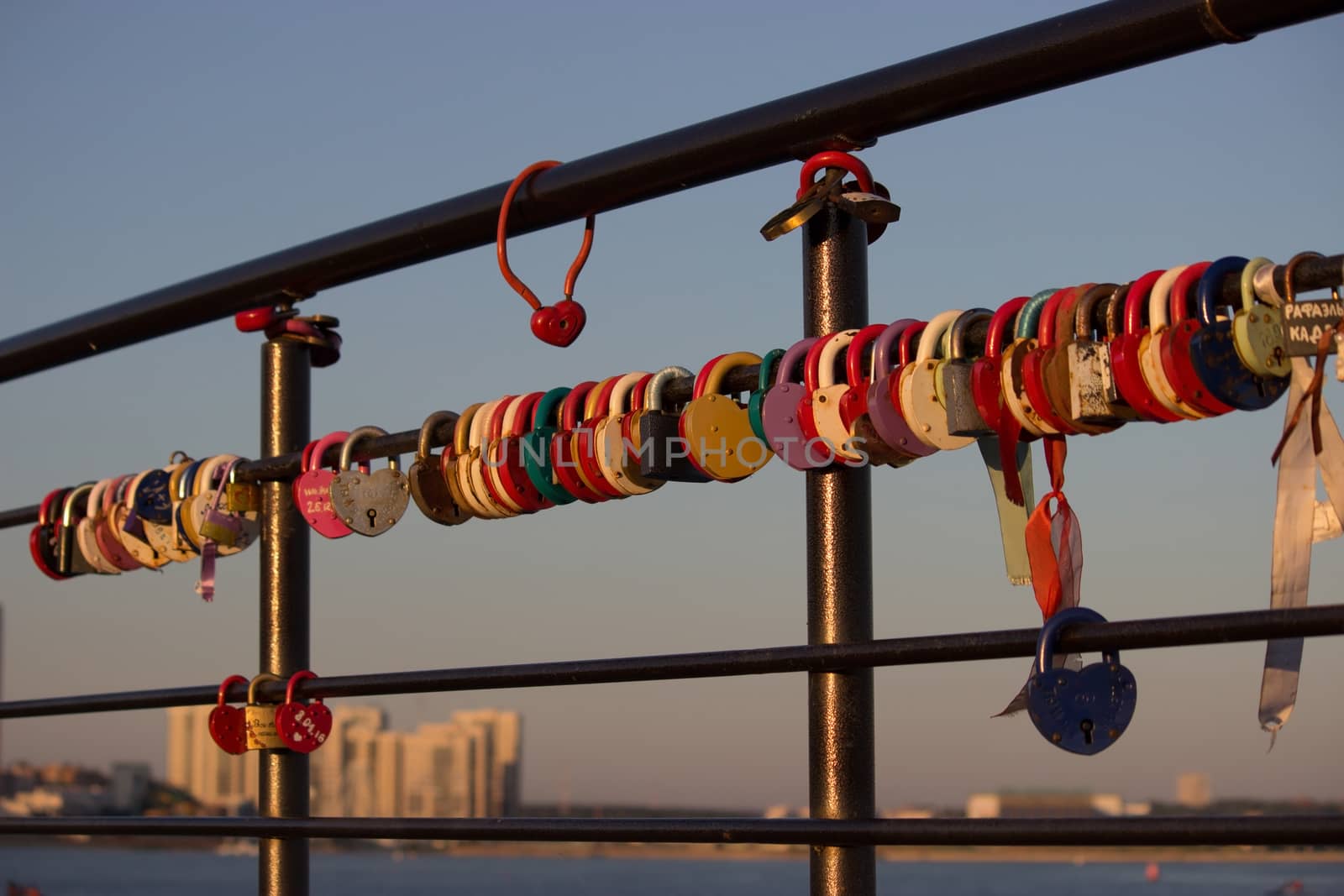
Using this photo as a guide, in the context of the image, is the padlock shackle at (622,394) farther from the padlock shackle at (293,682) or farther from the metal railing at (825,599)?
the padlock shackle at (293,682)

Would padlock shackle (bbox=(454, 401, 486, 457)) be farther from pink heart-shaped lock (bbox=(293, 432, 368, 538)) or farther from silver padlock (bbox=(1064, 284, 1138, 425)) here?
silver padlock (bbox=(1064, 284, 1138, 425))

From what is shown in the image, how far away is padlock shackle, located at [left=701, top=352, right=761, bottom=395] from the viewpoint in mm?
1592

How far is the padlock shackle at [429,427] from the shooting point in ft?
6.29

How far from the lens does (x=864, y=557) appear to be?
147 cm

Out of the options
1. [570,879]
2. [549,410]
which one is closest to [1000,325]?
[549,410]

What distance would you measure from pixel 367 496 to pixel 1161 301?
1.10m

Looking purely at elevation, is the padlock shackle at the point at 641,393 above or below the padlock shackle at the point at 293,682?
above

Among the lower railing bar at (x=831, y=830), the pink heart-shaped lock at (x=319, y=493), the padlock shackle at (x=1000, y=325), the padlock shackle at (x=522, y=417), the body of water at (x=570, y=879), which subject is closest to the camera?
the lower railing bar at (x=831, y=830)

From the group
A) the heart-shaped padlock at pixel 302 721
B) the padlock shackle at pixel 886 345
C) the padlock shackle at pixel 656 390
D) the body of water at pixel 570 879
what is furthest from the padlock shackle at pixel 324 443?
the body of water at pixel 570 879

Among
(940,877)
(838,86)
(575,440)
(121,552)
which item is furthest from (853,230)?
(940,877)

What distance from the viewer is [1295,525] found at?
121 centimetres

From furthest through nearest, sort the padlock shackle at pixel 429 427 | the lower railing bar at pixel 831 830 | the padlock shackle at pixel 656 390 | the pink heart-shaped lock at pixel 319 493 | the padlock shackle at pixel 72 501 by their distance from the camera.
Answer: the padlock shackle at pixel 72 501
the pink heart-shaped lock at pixel 319 493
the padlock shackle at pixel 429 427
the padlock shackle at pixel 656 390
the lower railing bar at pixel 831 830

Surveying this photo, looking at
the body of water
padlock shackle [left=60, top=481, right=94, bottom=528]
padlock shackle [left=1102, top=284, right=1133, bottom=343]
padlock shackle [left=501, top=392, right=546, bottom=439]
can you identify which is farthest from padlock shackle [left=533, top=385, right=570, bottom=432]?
the body of water

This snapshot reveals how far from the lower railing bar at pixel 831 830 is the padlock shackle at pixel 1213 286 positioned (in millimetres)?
382
